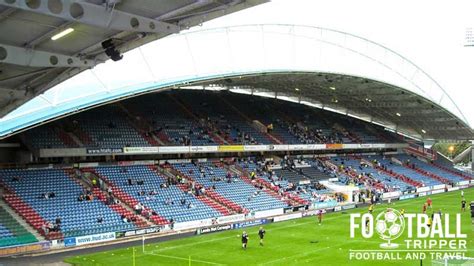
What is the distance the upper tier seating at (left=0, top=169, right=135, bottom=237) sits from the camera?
119 feet

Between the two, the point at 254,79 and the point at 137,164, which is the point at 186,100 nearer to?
the point at 254,79

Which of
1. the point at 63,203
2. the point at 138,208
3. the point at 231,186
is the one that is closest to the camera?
the point at 63,203

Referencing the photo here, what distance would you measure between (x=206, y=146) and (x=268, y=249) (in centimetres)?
2155

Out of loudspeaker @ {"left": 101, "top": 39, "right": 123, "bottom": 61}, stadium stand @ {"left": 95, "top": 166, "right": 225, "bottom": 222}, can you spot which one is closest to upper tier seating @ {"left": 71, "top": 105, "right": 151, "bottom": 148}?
stadium stand @ {"left": 95, "top": 166, "right": 225, "bottom": 222}

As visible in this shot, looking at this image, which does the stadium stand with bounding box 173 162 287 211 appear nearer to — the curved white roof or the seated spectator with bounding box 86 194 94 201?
the curved white roof

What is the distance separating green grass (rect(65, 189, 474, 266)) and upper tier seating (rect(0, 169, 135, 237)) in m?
4.56

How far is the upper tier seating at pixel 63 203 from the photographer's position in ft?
119

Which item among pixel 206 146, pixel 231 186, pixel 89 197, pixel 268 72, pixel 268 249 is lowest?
pixel 268 249

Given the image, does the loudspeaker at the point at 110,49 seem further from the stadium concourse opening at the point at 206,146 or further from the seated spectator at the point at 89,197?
the seated spectator at the point at 89,197

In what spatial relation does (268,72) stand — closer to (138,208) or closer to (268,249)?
(138,208)

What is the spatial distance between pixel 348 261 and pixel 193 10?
740 inches

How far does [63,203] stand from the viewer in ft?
125

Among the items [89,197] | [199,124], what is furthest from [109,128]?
[199,124]

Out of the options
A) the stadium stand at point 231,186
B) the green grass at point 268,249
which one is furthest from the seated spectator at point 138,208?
the stadium stand at point 231,186
